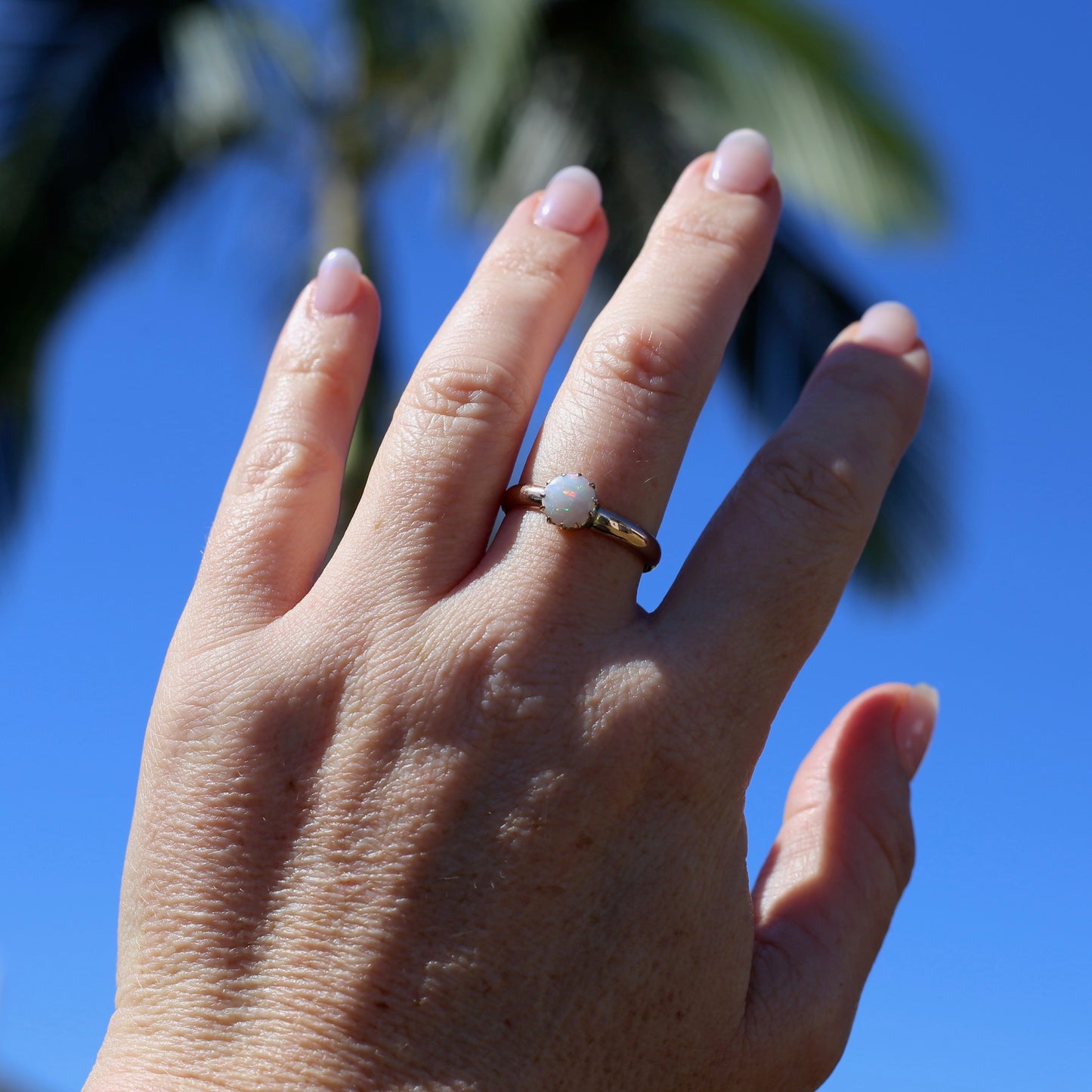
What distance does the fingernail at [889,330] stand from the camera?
1648mm

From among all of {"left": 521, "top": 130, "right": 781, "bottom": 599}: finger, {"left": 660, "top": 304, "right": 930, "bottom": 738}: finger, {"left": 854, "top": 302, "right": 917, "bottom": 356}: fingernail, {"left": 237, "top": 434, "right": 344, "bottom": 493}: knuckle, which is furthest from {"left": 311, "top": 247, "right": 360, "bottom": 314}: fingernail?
{"left": 854, "top": 302, "right": 917, "bottom": 356}: fingernail

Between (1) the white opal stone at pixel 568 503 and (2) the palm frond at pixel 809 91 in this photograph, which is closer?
(1) the white opal stone at pixel 568 503

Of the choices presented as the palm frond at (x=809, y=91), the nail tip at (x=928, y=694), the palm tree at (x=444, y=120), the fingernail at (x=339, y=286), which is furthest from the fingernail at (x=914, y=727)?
the palm frond at (x=809, y=91)

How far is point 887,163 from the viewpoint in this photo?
19.5ft

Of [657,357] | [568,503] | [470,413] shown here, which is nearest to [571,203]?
[657,357]

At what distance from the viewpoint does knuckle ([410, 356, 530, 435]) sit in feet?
4.50

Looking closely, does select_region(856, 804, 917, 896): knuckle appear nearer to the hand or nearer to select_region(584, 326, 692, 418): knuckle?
the hand

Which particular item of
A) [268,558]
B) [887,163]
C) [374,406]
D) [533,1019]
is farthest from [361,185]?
[533,1019]

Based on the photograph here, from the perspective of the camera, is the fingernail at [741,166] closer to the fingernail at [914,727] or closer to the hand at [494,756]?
the hand at [494,756]

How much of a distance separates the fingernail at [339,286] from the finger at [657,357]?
352 millimetres

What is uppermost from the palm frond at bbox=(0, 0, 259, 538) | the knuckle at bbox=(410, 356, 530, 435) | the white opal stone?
the palm frond at bbox=(0, 0, 259, 538)

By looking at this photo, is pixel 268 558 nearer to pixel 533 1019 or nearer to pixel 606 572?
pixel 606 572

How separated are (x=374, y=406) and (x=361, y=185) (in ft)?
4.29

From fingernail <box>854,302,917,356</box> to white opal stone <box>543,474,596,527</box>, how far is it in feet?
1.88
